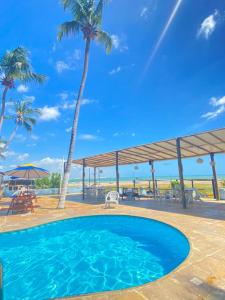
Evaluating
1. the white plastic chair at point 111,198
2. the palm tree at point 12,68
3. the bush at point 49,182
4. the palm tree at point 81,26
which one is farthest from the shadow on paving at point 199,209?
the bush at point 49,182

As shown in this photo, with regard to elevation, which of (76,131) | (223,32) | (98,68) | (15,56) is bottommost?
(76,131)

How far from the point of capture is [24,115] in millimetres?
23078

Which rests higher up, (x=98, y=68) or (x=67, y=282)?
(x=98, y=68)

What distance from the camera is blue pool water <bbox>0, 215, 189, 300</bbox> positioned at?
3.31 meters

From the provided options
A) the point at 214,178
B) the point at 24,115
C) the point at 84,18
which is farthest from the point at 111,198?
the point at 24,115

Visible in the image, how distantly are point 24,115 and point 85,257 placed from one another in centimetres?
2307

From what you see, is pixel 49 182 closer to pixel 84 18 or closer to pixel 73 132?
pixel 73 132

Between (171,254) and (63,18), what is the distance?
14777 millimetres

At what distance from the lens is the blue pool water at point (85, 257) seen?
3.31 metres

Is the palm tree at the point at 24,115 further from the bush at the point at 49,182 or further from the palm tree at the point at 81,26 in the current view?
the palm tree at the point at 81,26

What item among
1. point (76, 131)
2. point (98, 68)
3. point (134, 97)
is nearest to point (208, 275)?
point (76, 131)

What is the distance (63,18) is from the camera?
11.7m

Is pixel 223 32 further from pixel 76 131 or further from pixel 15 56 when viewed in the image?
pixel 15 56

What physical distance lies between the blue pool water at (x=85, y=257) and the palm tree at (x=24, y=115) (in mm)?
19675
